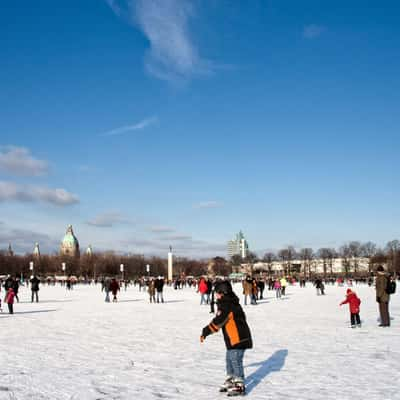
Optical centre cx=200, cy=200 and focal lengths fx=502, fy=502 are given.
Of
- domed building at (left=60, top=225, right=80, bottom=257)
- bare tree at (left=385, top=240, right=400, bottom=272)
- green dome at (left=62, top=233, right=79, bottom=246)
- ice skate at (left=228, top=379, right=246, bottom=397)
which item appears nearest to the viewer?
ice skate at (left=228, top=379, right=246, bottom=397)

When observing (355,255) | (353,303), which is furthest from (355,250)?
(353,303)

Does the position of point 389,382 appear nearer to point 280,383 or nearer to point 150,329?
point 280,383

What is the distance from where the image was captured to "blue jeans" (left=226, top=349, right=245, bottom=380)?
6.50 m

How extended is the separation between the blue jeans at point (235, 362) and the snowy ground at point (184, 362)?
328 millimetres

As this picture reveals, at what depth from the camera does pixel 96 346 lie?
11.1 meters

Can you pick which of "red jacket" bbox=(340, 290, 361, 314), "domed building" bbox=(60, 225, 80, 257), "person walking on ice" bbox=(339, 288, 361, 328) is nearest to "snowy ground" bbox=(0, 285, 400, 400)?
"person walking on ice" bbox=(339, 288, 361, 328)

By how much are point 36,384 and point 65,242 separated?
191952 mm

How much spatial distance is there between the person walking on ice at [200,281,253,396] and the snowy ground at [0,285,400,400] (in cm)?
24

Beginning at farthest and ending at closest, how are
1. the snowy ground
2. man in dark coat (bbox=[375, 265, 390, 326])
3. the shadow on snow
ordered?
man in dark coat (bbox=[375, 265, 390, 326]), the shadow on snow, the snowy ground

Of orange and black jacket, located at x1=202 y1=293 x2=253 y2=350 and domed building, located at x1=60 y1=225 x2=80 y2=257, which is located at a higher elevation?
domed building, located at x1=60 y1=225 x2=80 y2=257

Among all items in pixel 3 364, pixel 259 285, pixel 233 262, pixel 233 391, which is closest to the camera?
pixel 233 391

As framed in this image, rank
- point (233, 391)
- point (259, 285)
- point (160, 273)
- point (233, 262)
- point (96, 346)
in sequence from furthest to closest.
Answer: point (233, 262) → point (160, 273) → point (259, 285) → point (96, 346) → point (233, 391)

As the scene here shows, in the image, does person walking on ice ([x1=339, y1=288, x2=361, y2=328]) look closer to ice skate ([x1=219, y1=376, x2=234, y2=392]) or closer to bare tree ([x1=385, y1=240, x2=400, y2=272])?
ice skate ([x1=219, y1=376, x2=234, y2=392])

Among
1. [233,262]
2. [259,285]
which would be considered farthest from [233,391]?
[233,262]
